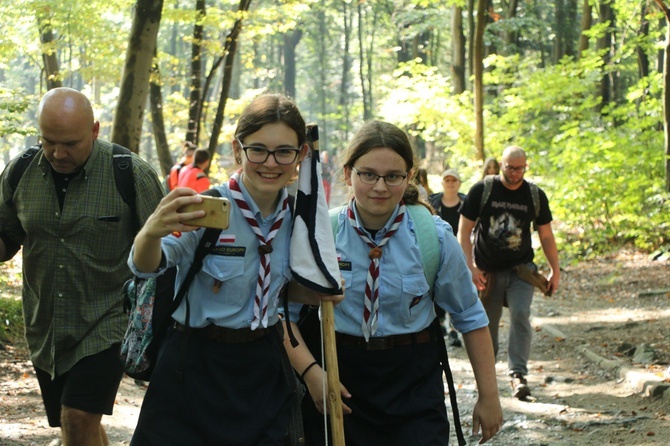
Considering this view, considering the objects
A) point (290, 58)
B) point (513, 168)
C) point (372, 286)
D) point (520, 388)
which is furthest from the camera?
point (290, 58)

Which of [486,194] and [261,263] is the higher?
[486,194]

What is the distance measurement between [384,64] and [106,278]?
57.8m

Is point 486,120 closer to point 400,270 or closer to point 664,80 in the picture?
point 664,80

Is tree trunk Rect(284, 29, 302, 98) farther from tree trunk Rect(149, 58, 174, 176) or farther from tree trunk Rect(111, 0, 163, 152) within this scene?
tree trunk Rect(111, 0, 163, 152)

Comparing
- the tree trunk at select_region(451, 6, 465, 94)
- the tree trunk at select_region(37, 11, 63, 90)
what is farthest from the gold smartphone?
the tree trunk at select_region(451, 6, 465, 94)

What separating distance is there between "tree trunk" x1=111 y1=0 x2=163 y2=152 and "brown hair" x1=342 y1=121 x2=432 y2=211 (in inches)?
252

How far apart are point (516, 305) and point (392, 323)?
520 cm

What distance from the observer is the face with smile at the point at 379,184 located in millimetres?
4152

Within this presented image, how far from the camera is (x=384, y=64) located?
202 ft

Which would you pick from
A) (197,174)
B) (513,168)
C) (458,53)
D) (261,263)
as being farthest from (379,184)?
(458,53)

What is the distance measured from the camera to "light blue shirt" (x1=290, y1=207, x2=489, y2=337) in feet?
13.6

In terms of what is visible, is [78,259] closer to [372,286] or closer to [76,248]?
[76,248]

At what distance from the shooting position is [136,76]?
10.4 metres

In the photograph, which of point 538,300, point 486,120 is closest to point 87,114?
point 538,300
